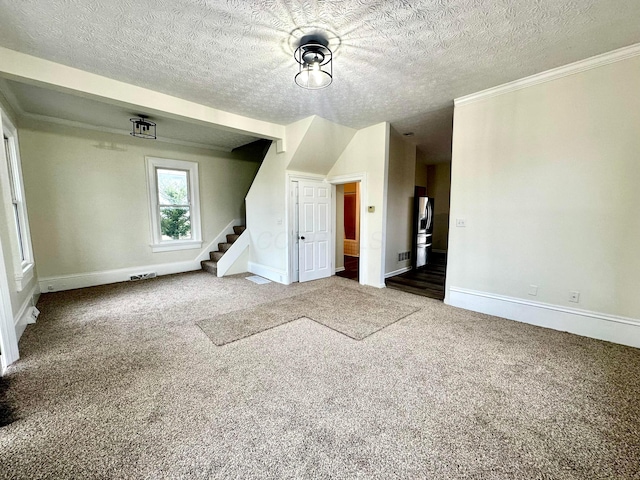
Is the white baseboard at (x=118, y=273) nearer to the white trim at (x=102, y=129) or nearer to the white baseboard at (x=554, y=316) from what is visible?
the white trim at (x=102, y=129)

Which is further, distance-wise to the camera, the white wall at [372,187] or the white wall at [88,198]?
the white wall at [372,187]

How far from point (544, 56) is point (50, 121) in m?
6.73

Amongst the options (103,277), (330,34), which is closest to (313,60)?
(330,34)

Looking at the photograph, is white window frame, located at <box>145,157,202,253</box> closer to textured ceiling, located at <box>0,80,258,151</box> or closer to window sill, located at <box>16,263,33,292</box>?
textured ceiling, located at <box>0,80,258,151</box>

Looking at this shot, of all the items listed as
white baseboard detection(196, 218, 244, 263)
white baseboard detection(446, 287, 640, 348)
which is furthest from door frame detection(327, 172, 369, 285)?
white baseboard detection(196, 218, 244, 263)

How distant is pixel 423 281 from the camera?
16.5ft

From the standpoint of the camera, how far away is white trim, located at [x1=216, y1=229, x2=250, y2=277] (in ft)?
17.5

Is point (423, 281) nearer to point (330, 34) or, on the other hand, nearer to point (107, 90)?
point (330, 34)

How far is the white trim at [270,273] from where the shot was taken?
16.0 ft

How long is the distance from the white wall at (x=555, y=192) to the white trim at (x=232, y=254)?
4096 mm

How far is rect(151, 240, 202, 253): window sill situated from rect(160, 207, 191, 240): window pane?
0.13 m

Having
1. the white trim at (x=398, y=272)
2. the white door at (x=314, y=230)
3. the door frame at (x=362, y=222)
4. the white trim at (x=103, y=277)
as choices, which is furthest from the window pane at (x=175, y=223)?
the white trim at (x=398, y=272)

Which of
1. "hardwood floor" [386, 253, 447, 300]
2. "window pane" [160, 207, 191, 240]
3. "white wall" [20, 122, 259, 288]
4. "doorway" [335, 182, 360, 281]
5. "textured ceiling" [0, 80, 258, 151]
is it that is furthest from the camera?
"doorway" [335, 182, 360, 281]

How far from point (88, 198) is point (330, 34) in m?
4.91
